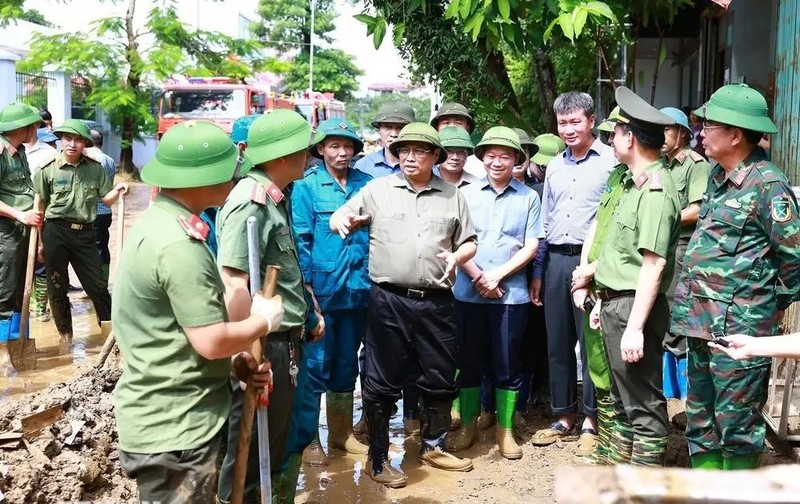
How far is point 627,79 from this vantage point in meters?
8.47

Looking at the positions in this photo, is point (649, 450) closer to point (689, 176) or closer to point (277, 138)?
point (689, 176)

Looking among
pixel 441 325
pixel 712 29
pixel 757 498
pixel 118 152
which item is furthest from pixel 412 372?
pixel 118 152

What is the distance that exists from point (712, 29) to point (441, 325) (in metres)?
7.61

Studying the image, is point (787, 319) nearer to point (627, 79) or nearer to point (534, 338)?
point (534, 338)

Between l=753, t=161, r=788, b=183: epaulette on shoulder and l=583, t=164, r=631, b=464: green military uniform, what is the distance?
3.26 ft

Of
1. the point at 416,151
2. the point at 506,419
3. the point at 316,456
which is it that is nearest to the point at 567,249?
the point at 506,419

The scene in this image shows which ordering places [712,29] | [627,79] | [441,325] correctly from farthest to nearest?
[712,29]
[627,79]
[441,325]

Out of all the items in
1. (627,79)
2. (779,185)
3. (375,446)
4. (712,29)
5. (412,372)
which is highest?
(712,29)

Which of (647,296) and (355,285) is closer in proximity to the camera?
(647,296)

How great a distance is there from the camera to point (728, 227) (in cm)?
394

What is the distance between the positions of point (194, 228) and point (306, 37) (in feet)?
162

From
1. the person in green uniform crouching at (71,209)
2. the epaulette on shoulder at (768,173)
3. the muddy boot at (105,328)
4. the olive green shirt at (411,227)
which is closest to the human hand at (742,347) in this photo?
the epaulette on shoulder at (768,173)

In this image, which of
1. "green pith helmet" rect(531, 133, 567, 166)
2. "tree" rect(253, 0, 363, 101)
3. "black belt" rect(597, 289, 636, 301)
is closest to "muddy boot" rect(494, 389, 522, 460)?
"black belt" rect(597, 289, 636, 301)

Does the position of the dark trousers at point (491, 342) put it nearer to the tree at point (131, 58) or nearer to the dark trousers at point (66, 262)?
the dark trousers at point (66, 262)
